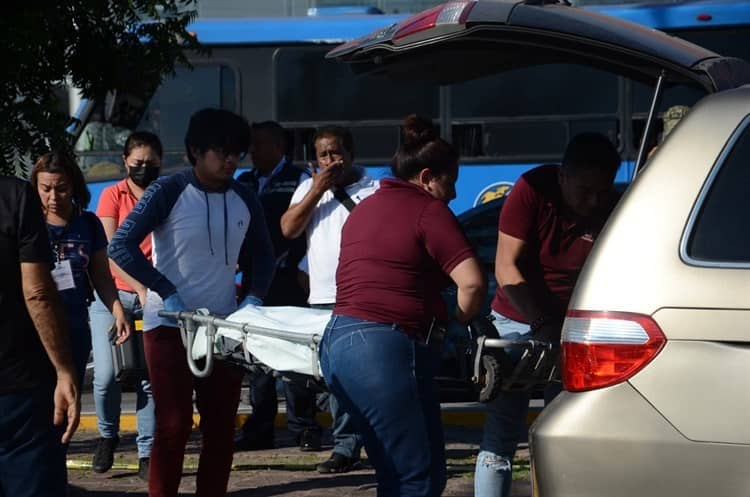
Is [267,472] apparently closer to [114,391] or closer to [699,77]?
[114,391]

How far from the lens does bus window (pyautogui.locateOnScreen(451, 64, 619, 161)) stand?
12.6m

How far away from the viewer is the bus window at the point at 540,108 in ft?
41.2

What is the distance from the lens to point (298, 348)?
200 inches

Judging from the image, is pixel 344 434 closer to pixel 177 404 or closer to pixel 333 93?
pixel 177 404

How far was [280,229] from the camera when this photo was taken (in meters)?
8.28

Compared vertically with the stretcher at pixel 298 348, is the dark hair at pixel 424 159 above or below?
above

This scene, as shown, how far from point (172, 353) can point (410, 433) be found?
1.57m

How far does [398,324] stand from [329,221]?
3.11 meters

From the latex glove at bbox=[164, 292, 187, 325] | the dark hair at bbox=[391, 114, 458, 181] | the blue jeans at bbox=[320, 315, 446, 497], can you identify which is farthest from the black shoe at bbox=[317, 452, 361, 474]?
the dark hair at bbox=[391, 114, 458, 181]

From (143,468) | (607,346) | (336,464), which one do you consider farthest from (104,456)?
(607,346)

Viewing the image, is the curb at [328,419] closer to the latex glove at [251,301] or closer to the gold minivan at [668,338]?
the latex glove at [251,301]

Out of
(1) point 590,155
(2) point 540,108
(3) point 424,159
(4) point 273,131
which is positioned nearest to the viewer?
(3) point 424,159

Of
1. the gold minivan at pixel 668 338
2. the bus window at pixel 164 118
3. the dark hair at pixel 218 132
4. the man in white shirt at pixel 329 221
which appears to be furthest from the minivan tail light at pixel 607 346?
the bus window at pixel 164 118

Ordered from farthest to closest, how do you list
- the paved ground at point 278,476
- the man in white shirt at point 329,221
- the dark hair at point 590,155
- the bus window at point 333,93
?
the bus window at point 333,93, the man in white shirt at point 329,221, the paved ground at point 278,476, the dark hair at point 590,155
